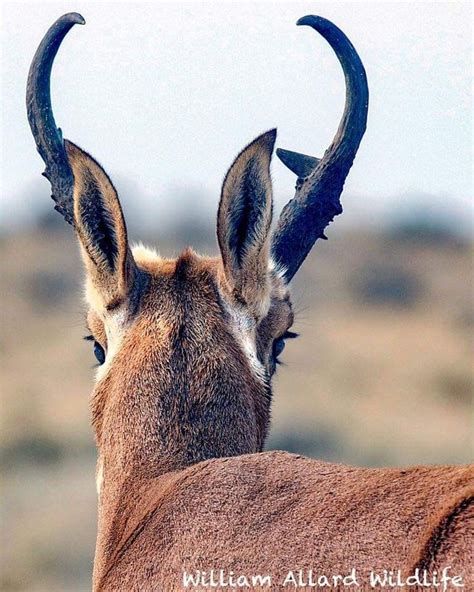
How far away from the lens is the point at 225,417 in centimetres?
664

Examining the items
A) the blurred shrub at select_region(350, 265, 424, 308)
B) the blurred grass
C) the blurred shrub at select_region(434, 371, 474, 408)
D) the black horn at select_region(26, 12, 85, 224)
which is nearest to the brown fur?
the black horn at select_region(26, 12, 85, 224)

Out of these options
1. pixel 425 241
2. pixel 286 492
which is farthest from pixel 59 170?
pixel 425 241

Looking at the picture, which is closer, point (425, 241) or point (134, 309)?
point (134, 309)

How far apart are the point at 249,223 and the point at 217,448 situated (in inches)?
47.0

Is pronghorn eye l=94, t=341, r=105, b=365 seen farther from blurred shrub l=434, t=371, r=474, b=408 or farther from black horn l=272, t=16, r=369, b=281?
blurred shrub l=434, t=371, r=474, b=408

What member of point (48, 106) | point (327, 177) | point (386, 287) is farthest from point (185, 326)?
point (386, 287)

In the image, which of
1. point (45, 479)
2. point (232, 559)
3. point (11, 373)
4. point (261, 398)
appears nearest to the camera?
point (232, 559)

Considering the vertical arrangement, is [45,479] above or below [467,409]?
below

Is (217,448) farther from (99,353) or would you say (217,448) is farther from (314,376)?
(314,376)

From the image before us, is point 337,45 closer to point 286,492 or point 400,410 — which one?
point 286,492

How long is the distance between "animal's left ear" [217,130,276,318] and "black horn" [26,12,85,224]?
4.42 feet

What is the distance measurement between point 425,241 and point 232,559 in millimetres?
68755

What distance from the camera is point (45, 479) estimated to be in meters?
30.4

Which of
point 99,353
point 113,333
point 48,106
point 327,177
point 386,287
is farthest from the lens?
point 386,287
